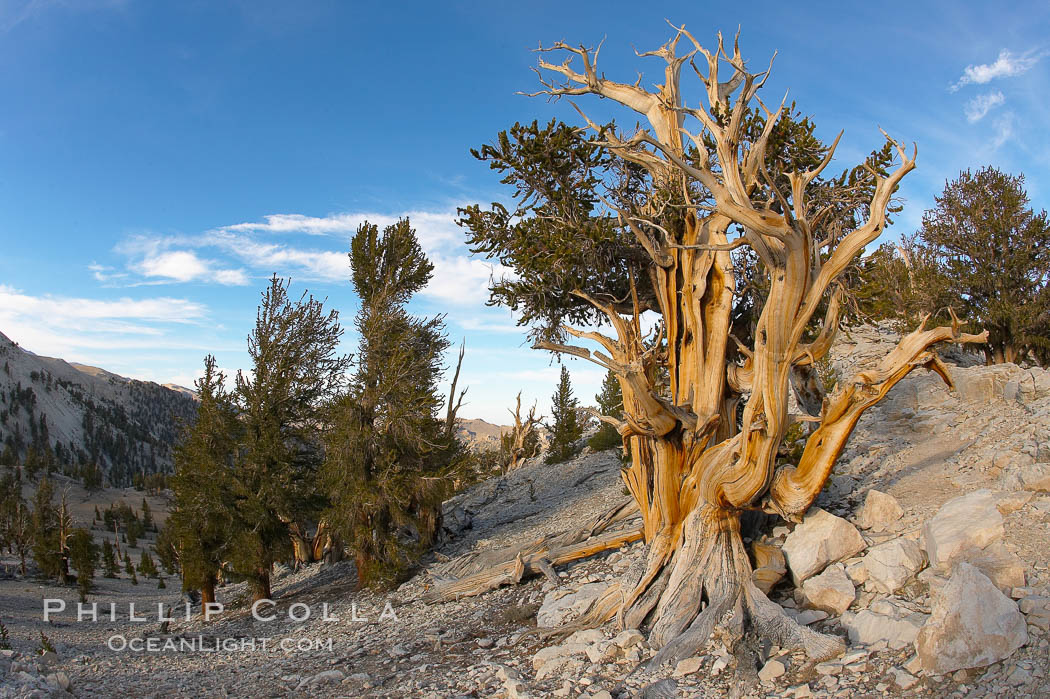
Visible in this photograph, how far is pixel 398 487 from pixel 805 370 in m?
8.35

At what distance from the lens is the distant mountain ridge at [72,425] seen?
77500 millimetres

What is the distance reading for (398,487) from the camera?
1297 cm

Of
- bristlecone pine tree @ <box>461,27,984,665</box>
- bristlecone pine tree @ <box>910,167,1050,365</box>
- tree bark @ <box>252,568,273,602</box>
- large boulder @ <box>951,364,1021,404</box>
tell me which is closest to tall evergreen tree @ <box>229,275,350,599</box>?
tree bark @ <box>252,568,273,602</box>

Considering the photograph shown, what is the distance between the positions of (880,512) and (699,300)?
11.3ft

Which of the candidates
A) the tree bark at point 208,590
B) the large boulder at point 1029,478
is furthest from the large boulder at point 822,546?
the tree bark at point 208,590

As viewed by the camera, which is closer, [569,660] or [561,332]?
[569,660]

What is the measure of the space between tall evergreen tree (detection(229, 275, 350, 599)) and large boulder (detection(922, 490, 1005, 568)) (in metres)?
12.0

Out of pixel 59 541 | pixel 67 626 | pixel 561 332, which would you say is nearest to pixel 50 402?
pixel 59 541

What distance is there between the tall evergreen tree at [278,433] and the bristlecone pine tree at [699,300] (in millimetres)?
7343

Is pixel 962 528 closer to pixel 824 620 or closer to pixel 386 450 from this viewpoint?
pixel 824 620

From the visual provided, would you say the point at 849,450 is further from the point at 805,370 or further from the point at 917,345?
the point at 917,345

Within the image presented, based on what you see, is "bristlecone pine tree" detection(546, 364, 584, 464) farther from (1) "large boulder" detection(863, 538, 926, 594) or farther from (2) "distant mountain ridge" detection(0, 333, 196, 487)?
(2) "distant mountain ridge" detection(0, 333, 196, 487)

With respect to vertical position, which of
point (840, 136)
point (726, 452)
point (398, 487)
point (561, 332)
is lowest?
point (398, 487)

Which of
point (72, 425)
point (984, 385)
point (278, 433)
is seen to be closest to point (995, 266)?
point (984, 385)
